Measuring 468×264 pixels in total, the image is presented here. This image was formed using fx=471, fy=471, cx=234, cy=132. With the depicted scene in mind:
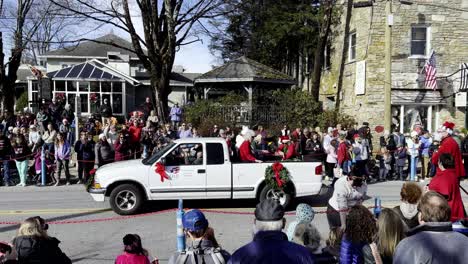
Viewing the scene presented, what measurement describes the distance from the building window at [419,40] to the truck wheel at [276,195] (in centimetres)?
1496

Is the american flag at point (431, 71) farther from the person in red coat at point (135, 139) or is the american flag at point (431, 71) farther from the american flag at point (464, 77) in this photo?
the person in red coat at point (135, 139)

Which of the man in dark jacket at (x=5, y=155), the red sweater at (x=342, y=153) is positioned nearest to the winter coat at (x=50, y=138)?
the man in dark jacket at (x=5, y=155)

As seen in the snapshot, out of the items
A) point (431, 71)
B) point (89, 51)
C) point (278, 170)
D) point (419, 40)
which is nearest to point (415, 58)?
point (419, 40)

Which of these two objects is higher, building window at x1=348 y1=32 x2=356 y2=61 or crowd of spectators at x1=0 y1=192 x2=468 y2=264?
building window at x1=348 y1=32 x2=356 y2=61

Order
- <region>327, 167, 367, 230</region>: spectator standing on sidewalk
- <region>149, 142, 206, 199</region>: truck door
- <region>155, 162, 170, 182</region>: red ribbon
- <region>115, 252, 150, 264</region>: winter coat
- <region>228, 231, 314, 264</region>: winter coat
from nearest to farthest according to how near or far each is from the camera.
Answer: <region>228, 231, 314, 264</region>: winter coat < <region>115, 252, 150, 264</region>: winter coat < <region>327, 167, 367, 230</region>: spectator standing on sidewalk < <region>155, 162, 170, 182</region>: red ribbon < <region>149, 142, 206, 199</region>: truck door

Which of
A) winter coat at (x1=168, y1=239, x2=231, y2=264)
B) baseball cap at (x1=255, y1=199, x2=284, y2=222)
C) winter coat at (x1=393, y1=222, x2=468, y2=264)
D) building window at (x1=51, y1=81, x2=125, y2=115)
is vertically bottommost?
winter coat at (x1=168, y1=239, x2=231, y2=264)

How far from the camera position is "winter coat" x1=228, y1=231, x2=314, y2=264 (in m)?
3.01

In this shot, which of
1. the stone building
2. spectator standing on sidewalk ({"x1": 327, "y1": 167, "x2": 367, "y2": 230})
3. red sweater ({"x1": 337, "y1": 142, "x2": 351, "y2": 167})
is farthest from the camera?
the stone building

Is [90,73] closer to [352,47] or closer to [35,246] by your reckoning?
[352,47]

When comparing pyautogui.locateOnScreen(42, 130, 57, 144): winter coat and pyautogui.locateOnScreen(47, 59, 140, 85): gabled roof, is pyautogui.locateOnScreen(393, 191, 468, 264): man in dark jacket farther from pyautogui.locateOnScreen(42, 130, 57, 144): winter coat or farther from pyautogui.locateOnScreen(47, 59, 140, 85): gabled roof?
pyautogui.locateOnScreen(47, 59, 140, 85): gabled roof

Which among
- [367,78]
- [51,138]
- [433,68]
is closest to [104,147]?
[51,138]

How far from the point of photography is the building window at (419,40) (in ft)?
74.5

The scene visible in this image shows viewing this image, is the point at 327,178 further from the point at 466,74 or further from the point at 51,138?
the point at 466,74

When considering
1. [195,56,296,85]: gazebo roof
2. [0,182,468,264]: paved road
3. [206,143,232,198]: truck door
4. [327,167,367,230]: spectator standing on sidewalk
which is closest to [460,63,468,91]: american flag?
[195,56,296,85]: gazebo roof
